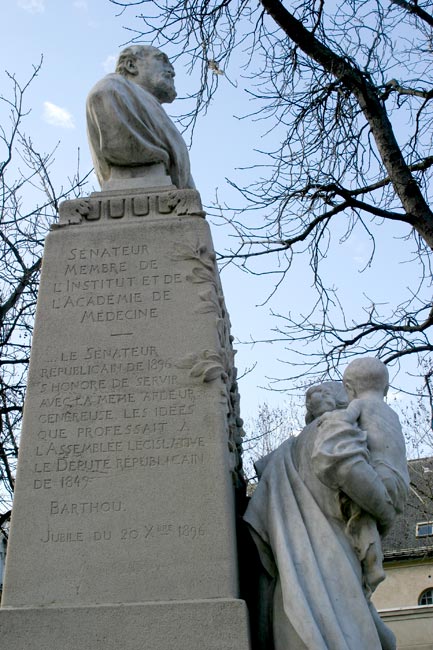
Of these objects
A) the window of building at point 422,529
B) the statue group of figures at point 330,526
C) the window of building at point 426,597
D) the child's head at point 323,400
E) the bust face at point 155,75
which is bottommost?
the statue group of figures at point 330,526

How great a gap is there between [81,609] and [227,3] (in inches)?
333

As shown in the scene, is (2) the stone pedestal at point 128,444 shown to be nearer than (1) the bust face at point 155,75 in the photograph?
Yes

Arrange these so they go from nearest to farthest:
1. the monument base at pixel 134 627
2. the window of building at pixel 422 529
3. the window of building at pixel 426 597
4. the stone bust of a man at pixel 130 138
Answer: the monument base at pixel 134 627 → the stone bust of a man at pixel 130 138 → the window of building at pixel 422 529 → the window of building at pixel 426 597

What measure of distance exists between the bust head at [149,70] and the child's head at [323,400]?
252 centimetres

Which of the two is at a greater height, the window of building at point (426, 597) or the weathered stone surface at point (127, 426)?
the window of building at point (426, 597)

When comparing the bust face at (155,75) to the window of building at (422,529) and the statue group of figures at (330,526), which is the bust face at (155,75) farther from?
the window of building at (422,529)

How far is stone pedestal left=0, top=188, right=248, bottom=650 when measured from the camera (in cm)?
441

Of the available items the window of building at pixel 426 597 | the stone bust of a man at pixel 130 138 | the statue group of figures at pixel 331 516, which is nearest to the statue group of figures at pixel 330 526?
the statue group of figures at pixel 331 516

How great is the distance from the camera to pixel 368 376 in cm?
533

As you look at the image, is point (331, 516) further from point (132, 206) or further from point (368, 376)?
point (132, 206)

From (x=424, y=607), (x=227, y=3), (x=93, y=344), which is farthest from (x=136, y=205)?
(x=424, y=607)

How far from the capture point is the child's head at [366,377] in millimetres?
5332

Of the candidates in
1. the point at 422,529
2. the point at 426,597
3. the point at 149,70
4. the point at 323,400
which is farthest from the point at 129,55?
the point at 426,597

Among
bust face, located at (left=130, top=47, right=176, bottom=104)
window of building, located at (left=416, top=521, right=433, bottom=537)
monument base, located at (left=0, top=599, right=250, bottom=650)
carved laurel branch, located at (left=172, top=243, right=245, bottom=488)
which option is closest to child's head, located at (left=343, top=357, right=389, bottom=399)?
carved laurel branch, located at (left=172, top=243, right=245, bottom=488)
